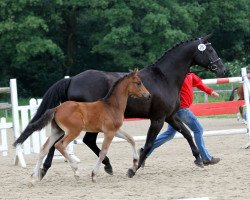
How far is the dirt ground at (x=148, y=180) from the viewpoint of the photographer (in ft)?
29.5

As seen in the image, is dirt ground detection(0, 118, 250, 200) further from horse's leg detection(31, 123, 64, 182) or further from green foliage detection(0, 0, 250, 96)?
green foliage detection(0, 0, 250, 96)

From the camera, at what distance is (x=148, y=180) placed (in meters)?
10.4

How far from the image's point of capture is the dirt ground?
8.98 meters

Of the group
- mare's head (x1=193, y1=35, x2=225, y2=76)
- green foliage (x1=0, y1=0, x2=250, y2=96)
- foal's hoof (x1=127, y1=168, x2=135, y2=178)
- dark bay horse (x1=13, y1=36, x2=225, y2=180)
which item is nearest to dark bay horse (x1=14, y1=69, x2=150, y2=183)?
dark bay horse (x1=13, y1=36, x2=225, y2=180)

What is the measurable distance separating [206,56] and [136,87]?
1.61 metres

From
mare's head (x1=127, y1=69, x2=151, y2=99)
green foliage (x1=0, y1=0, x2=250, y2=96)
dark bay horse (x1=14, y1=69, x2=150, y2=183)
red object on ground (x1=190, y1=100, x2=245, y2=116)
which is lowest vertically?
green foliage (x1=0, y1=0, x2=250, y2=96)

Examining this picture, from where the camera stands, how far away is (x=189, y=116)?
11602 mm

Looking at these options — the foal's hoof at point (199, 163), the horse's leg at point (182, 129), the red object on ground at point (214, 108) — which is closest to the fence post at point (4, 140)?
the red object on ground at point (214, 108)

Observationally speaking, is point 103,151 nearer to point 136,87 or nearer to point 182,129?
point 136,87

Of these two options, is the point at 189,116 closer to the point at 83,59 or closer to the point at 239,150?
the point at 239,150

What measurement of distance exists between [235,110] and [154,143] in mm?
7523

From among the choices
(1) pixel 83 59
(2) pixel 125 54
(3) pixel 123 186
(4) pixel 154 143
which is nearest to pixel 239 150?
(4) pixel 154 143

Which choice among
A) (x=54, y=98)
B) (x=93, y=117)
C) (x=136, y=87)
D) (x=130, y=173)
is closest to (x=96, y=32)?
(x=54, y=98)

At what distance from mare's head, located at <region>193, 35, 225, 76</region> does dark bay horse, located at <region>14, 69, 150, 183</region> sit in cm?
135
